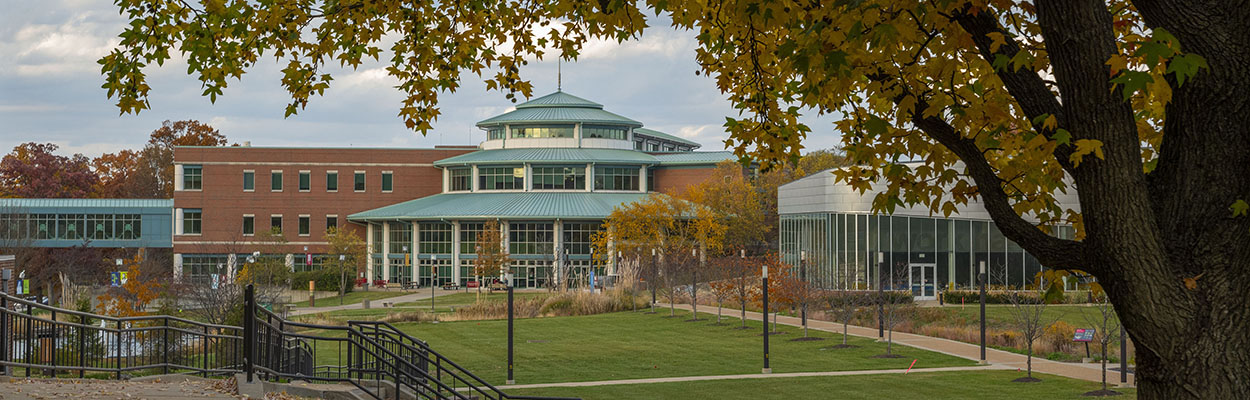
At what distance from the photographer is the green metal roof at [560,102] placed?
87938 mm

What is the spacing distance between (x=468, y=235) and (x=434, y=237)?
9.10 ft

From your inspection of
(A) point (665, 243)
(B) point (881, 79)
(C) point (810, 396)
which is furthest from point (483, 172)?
(B) point (881, 79)

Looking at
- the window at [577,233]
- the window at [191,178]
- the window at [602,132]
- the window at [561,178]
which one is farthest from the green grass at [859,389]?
the window at [191,178]

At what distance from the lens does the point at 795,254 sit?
62.7m

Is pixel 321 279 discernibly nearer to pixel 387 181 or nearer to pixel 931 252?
pixel 387 181

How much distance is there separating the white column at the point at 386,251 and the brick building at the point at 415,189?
0.07 metres

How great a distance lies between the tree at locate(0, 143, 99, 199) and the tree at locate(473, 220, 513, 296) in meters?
43.3

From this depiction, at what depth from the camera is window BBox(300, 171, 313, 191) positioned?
83.2m

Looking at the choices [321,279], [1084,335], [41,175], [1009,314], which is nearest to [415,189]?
[321,279]

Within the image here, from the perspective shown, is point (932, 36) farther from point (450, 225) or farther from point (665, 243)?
point (450, 225)

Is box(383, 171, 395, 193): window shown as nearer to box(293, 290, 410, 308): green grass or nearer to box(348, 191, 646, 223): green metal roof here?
box(348, 191, 646, 223): green metal roof

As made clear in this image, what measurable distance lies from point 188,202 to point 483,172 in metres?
21.6

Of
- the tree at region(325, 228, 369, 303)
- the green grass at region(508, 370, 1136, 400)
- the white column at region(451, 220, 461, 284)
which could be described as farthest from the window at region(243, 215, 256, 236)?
the green grass at region(508, 370, 1136, 400)

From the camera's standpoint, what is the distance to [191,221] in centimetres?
8269
